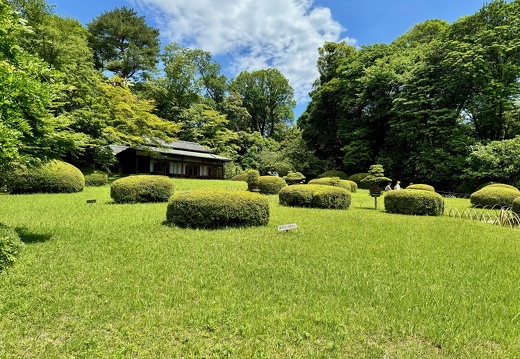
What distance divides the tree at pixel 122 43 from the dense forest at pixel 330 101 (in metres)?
0.14

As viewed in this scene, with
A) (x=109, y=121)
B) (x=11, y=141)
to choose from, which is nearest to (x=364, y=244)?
(x=11, y=141)

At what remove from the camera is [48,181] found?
13242 mm

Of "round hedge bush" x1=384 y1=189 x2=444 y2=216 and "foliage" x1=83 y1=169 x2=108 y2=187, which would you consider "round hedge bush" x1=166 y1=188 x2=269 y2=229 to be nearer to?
"round hedge bush" x1=384 y1=189 x2=444 y2=216

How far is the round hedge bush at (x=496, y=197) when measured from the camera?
1361 centimetres

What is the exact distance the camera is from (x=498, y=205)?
13.3 metres

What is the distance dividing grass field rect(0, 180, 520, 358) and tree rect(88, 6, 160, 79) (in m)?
33.8

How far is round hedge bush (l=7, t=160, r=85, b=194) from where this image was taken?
1257 cm

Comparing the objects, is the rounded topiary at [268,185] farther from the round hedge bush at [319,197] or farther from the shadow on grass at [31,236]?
the shadow on grass at [31,236]

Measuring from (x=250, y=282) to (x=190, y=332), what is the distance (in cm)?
124

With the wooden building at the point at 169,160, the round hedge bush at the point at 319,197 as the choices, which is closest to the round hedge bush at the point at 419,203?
the round hedge bush at the point at 319,197

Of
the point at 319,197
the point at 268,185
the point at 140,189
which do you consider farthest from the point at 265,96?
the point at 140,189

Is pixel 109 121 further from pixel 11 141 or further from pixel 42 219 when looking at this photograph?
pixel 11 141

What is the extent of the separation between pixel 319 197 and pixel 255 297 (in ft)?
27.6

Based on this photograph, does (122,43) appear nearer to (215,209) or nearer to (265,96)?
(265,96)
